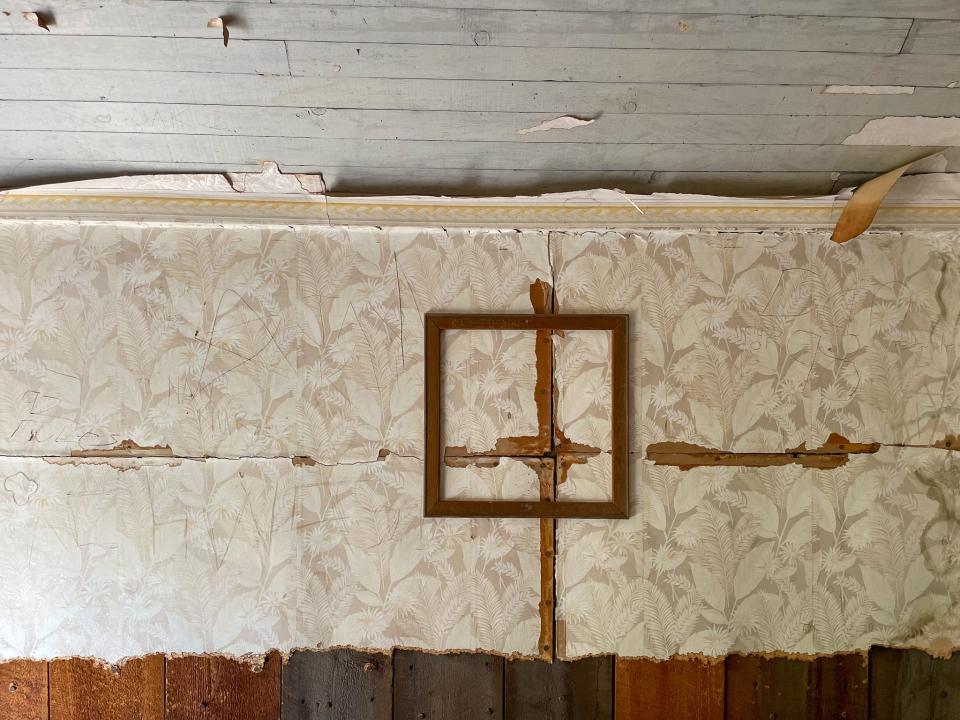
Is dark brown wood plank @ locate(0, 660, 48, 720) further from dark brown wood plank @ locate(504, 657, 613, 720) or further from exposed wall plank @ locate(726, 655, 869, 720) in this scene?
exposed wall plank @ locate(726, 655, 869, 720)

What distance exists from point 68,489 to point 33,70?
0.80 m

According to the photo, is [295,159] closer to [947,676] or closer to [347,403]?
[347,403]

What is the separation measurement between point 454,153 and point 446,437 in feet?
1.87

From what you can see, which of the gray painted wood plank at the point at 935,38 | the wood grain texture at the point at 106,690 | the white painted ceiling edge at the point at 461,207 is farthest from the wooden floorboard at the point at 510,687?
the gray painted wood plank at the point at 935,38

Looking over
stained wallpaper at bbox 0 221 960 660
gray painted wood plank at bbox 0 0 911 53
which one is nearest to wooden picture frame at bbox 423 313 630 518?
stained wallpaper at bbox 0 221 960 660

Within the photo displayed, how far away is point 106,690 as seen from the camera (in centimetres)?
126

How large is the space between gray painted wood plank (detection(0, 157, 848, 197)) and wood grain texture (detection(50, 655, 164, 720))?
0.99m

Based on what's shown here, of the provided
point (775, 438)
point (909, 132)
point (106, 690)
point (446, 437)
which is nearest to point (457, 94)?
point (446, 437)

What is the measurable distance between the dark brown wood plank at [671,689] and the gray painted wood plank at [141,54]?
4.33ft

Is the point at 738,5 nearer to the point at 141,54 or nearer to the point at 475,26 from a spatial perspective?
the point at 475,26

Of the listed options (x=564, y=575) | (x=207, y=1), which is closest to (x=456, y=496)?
(x=564, y=575)

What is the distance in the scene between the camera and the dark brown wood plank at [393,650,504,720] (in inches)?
50.1

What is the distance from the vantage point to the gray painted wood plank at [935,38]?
912 mm

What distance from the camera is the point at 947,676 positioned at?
1.28m
